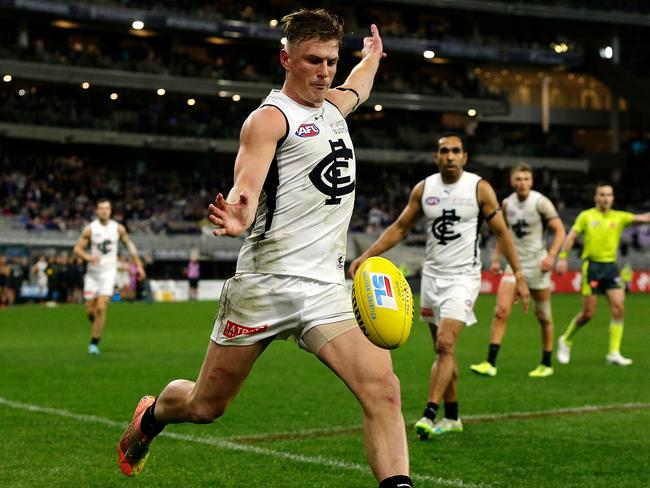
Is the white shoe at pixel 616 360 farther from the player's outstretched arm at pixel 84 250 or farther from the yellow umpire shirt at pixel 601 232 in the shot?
the player's outstretched arm at pixel 84 250

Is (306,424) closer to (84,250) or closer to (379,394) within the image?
(379,394)

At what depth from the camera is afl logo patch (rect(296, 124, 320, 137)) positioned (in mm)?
5586

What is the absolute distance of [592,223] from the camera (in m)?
16.0

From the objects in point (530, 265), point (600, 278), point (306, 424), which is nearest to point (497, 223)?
point (306, 424)

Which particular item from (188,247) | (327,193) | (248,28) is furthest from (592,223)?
(248,28)

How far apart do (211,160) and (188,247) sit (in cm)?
1623

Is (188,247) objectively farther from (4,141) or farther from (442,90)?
(442,90)

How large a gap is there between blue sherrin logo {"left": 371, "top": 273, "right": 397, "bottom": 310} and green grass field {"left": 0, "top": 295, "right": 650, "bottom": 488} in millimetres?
2149

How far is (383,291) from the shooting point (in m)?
5.50

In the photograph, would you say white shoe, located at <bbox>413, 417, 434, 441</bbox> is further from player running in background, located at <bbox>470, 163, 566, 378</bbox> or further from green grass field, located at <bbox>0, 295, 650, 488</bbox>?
player running in background, located at <bbox>470, 163, 566, 378</bbox>

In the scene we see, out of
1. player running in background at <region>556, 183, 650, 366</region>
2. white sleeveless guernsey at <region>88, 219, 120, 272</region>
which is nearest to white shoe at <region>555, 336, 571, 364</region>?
player running in background at <region>556, 183, 650, 366</region>

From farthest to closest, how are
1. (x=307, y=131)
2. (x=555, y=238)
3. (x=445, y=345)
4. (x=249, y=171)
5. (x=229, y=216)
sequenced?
(x=555, y=238) → (x=445, y=345) → (x=307, y=131) → (x=249, y=171) → (x=229, y=216)

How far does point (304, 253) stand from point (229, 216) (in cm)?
74

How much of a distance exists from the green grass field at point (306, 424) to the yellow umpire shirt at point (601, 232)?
5.11 ft
